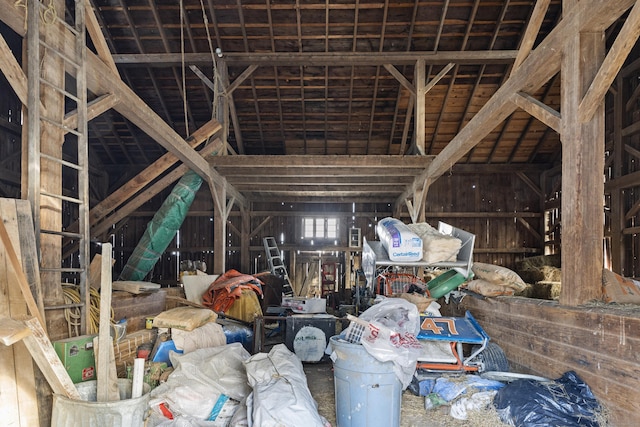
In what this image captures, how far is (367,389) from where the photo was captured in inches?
143

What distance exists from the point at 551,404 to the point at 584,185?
1.92 m

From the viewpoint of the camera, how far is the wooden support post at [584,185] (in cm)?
379

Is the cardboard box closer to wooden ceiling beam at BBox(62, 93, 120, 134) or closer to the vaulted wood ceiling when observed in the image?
wooden ceiling beam at BBox(62, 93, 120, 134)

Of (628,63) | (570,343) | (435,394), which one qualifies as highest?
(628,63)

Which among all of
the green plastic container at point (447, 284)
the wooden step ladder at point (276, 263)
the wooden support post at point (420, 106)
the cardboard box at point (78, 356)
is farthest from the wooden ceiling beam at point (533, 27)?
the wooden step ladder at point (276, 263)

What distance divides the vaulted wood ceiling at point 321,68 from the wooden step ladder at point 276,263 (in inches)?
112

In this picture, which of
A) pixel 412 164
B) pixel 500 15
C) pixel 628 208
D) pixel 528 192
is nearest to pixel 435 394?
pixel 412 164

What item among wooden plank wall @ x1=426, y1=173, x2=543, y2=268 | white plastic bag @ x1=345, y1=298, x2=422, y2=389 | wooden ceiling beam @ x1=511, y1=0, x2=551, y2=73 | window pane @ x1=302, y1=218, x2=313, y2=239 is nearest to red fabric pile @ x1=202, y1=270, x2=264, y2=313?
white plastic bag @ x1=345, y1=298, x2=422, y2=389

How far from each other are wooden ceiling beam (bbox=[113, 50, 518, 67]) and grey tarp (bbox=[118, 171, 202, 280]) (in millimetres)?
2728

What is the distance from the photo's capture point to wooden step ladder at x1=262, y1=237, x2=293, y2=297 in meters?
12.3

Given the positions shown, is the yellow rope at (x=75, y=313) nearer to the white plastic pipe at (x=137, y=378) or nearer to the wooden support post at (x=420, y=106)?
the white plastic pipe at (x=137, y=378)

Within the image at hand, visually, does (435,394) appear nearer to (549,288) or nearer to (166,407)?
(166,407)

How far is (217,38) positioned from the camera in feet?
29.0

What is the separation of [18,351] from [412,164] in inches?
271
